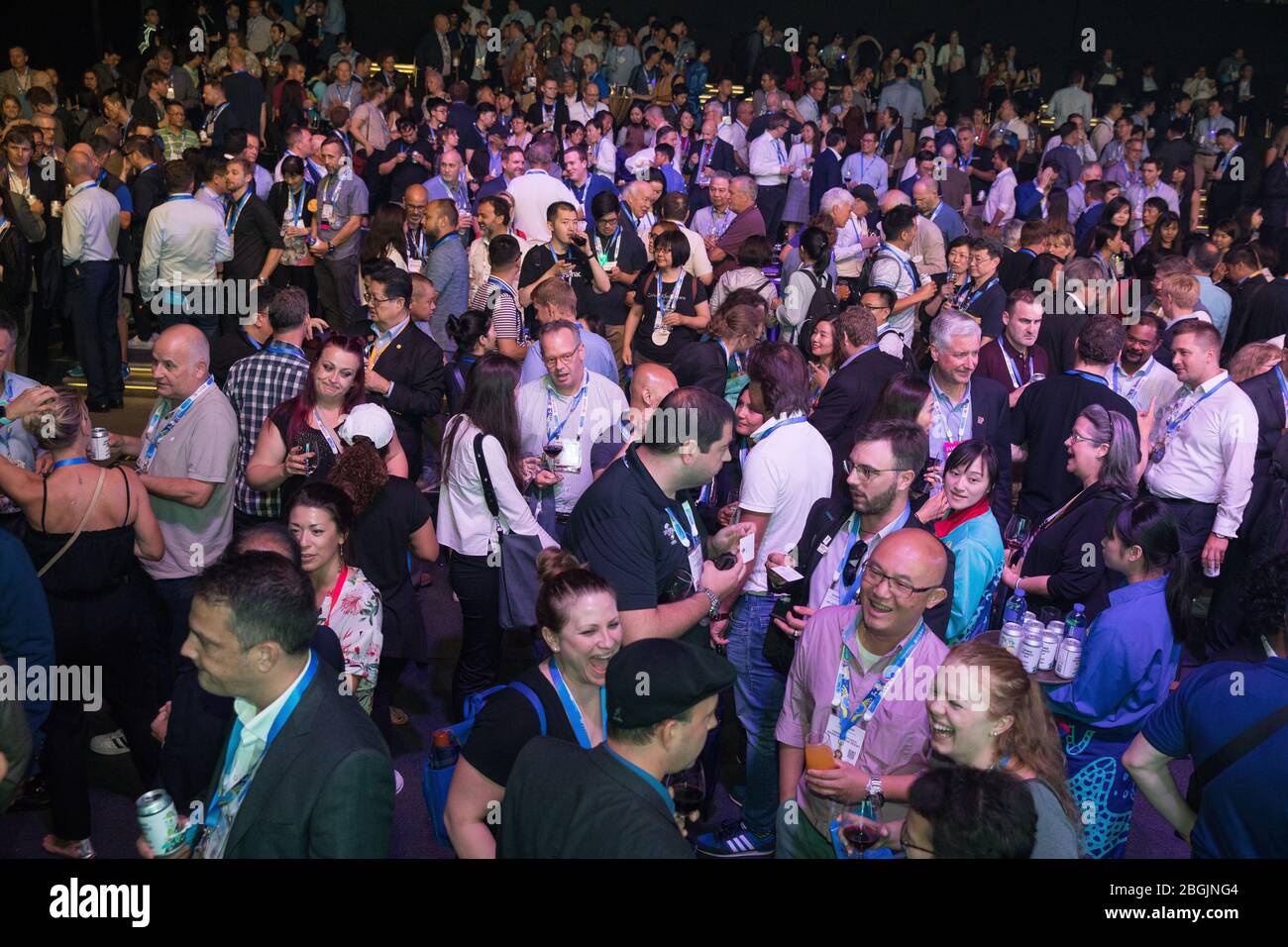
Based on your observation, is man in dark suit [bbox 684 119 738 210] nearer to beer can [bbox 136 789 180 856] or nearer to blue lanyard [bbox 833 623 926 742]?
blue lanyard [bbox 833 623 926 742]

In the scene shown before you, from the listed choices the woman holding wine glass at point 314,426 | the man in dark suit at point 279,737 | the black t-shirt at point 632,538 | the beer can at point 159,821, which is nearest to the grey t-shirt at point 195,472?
the woman holding wine glass at point 314,426

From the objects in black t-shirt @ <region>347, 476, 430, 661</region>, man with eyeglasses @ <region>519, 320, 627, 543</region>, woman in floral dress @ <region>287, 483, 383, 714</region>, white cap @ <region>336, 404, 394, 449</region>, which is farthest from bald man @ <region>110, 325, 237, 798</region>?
man with eyeglasses @ <region>519, 320, 627, 543</region>

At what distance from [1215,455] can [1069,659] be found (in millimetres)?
2379

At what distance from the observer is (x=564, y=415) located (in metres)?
5.02

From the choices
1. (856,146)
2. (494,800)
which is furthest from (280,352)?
(856,146)

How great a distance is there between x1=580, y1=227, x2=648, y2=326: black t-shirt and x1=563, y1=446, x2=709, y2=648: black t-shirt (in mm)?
3966

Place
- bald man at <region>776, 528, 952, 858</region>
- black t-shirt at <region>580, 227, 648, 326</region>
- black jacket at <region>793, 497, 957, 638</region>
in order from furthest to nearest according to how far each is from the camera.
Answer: black t-shirt at <region>580, 227, 648, 326</region>
black jacket at <region>793, 497, 957, 638</region>
bald man at <region>776, 528, 952, 858</region>

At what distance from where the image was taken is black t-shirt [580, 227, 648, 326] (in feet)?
24.7

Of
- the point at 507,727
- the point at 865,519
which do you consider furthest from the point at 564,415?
the point at 507,727

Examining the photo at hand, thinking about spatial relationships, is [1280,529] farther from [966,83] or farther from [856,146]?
[966,83]

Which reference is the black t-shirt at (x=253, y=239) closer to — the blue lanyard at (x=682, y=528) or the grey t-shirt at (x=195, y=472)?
the grey t-shirt at (x=195, y=472)
